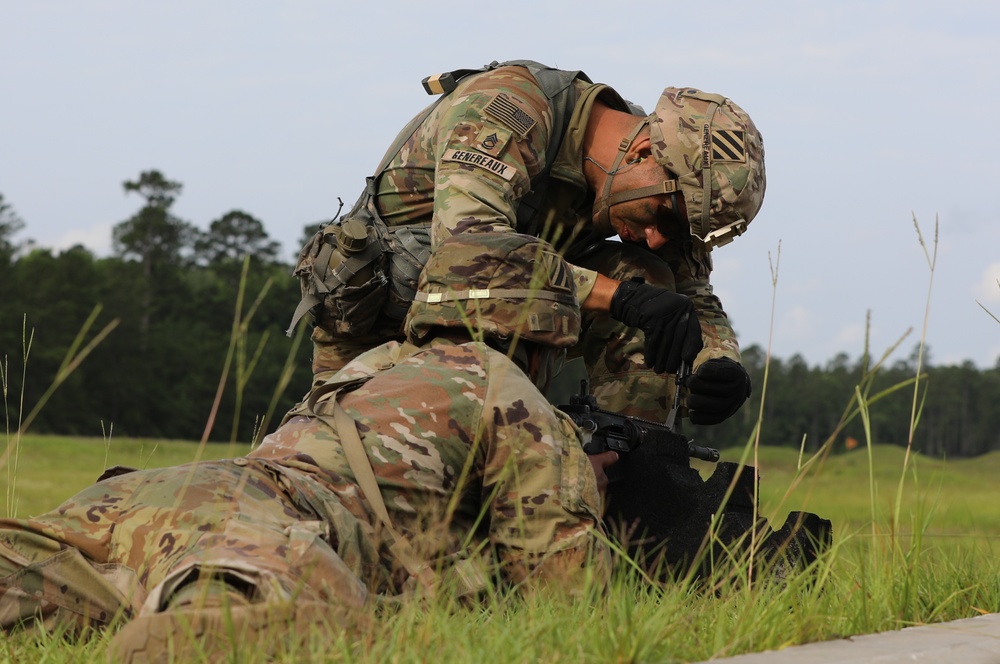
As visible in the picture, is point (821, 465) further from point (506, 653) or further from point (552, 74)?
point (552, 74)

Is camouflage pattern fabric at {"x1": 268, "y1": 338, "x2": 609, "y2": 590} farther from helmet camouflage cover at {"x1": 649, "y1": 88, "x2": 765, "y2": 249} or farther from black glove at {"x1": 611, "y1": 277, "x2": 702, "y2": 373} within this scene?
helmet camouflage cover at {"x1": 649, "y1": 88, "x2": 765, "y2": 249}

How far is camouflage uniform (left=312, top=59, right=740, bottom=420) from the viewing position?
471 centimetres

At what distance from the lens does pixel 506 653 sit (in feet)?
7.90

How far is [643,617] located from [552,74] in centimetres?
311

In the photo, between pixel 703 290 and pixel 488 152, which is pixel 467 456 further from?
pixel 703 290

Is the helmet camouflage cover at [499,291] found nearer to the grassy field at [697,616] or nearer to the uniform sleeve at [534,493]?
the uniform sleeve at [534,493]

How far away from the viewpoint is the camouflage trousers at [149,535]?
113 inches

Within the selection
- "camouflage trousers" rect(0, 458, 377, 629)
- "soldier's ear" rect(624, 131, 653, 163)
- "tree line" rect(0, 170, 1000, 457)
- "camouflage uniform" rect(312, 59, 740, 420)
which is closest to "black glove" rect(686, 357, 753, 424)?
"camouflage uniform" rect(312, 59, 740, 420)

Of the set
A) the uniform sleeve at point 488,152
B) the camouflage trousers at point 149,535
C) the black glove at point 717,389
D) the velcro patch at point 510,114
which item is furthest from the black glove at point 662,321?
the camouflage trousers at point 149,535

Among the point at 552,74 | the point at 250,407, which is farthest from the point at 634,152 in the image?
the point at 250,407

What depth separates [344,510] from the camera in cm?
318

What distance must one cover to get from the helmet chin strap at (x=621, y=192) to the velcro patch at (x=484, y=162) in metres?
0.55

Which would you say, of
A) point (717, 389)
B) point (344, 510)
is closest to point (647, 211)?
point (717, 389)

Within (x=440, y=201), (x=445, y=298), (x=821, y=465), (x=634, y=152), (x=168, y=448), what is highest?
(x=634, y=152)
